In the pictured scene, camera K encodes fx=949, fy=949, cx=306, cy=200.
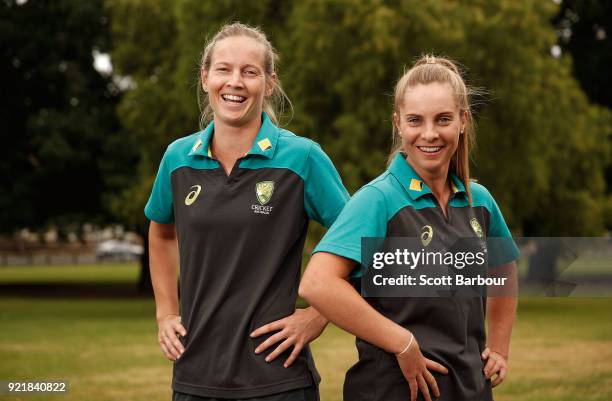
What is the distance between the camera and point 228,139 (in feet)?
11.7

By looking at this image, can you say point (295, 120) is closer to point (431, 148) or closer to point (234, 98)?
point (234, 98)

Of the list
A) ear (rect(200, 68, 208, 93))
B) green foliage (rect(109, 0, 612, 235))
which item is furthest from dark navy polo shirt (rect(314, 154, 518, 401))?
green foliage (rect(109, 0, 612, 235))

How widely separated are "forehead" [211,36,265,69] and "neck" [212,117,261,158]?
0.73 feet

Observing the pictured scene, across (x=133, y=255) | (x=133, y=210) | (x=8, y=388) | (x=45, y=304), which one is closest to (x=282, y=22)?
(x=133, y=210)

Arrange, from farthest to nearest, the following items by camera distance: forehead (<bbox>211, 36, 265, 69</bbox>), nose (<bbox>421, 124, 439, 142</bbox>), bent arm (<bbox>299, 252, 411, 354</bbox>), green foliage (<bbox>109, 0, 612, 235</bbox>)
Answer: green foliage (<bbox>109, 0, 612, 235</bbox>)
forehead (<bbox>211, 36, 265, 69</bbox>)
nose (<bbox>421, 124, 439, 142</bbox>)
bent arm (<bbox>299, 252, 411, 354</bbox>)

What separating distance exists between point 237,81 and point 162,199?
583 mm

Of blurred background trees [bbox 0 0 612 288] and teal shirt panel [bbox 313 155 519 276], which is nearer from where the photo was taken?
teal shirt panel [bbox 313 155 519 276]

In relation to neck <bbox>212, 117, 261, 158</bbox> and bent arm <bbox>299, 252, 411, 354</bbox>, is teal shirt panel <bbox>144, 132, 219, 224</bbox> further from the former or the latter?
bent arm <bbox>299, 252, 411, 354</bbox>

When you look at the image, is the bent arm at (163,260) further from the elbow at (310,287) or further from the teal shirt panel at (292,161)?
the elbow at (310,287)

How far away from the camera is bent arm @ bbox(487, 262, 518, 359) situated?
3.43 metres

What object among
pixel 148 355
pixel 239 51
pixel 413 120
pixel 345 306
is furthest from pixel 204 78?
pixel 148 355

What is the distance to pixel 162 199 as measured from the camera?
12.2 feet

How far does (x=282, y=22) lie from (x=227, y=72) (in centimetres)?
1866

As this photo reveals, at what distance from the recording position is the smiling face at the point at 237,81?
3512 millimetres
